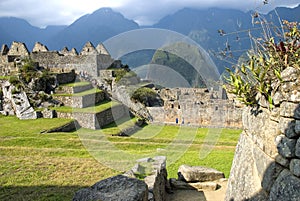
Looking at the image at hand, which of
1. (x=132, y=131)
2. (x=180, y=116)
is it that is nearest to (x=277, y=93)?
(x=132, y=131)

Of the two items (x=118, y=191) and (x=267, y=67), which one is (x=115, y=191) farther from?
(x=267, y=67)

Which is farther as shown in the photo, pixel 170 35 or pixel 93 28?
pixel 93 28

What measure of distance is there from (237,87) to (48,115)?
16.0 meters

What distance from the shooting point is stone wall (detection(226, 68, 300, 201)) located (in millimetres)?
3398

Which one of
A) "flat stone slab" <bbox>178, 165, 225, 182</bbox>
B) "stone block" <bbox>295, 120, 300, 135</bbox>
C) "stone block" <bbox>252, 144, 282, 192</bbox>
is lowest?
"flat stone slab" <bbox>178, 165, 225, 182</bbox>

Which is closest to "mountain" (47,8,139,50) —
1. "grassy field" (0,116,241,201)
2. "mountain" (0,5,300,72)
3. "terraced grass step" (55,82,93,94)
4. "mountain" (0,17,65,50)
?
"mountain" (0,5,300,72)

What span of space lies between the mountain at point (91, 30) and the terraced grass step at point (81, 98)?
94.1 m

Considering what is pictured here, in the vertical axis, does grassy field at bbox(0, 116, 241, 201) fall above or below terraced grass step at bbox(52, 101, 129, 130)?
below

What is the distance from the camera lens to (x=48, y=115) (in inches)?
724

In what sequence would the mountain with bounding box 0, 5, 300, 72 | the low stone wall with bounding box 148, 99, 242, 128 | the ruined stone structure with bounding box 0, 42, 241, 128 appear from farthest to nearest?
the mountain with bounding box 0, 5, 300, 72
the ruined stone structure with bounding box 0, 42, 241, 128
the low stone wall with bounding box 148, 99, 242, 128

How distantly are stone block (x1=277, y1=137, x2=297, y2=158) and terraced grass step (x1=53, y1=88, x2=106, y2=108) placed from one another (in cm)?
1656

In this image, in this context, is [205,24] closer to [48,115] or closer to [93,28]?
[93,28]

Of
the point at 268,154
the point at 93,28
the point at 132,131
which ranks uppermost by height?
the point at 93,28

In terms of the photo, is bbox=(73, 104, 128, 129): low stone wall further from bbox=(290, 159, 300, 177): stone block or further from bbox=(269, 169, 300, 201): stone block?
bbox=(290, 159, 300, 177): stone block
